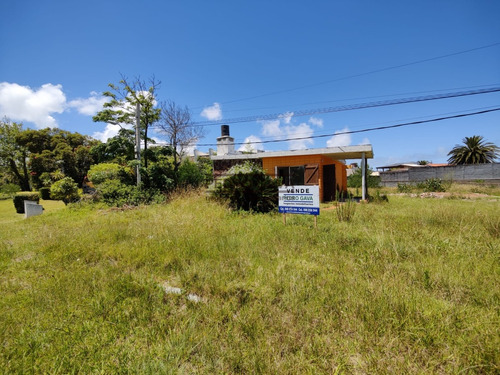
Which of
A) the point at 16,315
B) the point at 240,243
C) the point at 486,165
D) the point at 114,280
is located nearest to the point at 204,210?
the point at 240,243

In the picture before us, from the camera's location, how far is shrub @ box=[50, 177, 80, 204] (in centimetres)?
1200

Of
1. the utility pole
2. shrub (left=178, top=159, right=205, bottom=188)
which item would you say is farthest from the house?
the utility pole

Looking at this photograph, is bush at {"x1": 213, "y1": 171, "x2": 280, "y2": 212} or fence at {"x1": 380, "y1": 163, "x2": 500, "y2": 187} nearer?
bush at {"x1": 213, "y1": 171, "x2": 280, "y2": 212}

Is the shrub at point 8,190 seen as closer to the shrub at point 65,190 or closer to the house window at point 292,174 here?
the shrub at point 65,190

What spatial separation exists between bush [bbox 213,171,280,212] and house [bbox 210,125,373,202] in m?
4.36

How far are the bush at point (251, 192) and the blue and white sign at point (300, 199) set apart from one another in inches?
81.7

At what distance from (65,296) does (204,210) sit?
5.00 m

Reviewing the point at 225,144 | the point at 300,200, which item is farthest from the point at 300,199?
the point at 225,144

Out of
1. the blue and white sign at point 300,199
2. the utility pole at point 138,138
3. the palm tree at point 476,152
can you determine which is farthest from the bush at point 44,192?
the palm tree at point 476,152

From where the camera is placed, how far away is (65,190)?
12180 millimetres

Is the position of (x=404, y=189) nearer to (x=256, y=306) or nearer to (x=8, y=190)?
(x=256, y=306)

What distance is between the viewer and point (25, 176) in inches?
982

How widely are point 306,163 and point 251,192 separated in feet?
18.9

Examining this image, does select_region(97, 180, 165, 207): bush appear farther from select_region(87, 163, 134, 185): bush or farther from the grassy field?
the grassy field
